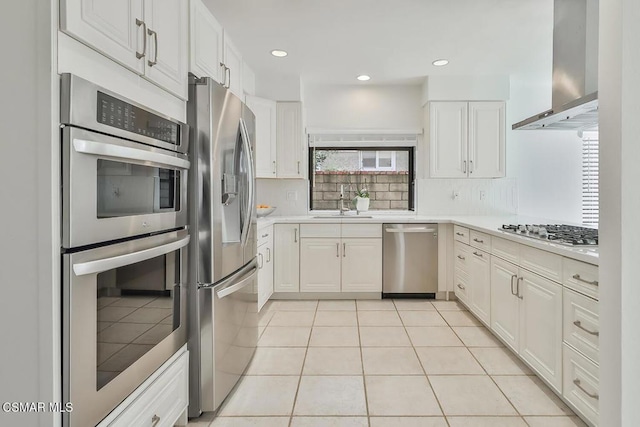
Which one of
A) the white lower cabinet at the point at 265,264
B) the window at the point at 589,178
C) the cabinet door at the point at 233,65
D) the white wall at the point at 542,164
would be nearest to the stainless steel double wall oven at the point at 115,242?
the cabinet door at the point at 233,65

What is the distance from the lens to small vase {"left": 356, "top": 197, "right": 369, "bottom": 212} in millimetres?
4484

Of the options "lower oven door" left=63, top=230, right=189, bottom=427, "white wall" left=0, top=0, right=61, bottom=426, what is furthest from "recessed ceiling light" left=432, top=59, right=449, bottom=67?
"white wall" left=0, top=0, right=61, bottom=426

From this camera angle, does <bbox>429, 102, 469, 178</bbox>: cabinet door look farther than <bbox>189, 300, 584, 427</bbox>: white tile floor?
Yes

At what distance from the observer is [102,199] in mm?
1125

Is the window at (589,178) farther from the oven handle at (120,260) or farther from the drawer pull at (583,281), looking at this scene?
the oven handle at (120,260)

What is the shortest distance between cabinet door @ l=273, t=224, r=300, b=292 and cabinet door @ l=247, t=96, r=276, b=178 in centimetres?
68

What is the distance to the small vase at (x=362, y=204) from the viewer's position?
14.7 feet

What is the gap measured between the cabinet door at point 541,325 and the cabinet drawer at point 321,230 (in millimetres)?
1973

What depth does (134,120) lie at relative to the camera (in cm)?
128

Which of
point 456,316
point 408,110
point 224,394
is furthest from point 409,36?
point 224,394

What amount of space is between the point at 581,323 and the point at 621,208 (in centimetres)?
118

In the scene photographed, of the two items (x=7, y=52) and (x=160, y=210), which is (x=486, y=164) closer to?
(x=160, y=210)

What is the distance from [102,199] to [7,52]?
448 millimetres

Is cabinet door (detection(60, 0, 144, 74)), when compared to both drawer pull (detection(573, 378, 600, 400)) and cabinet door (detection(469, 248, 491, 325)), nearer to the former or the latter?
drawer pull (detection(573, 378, 600, 400))
